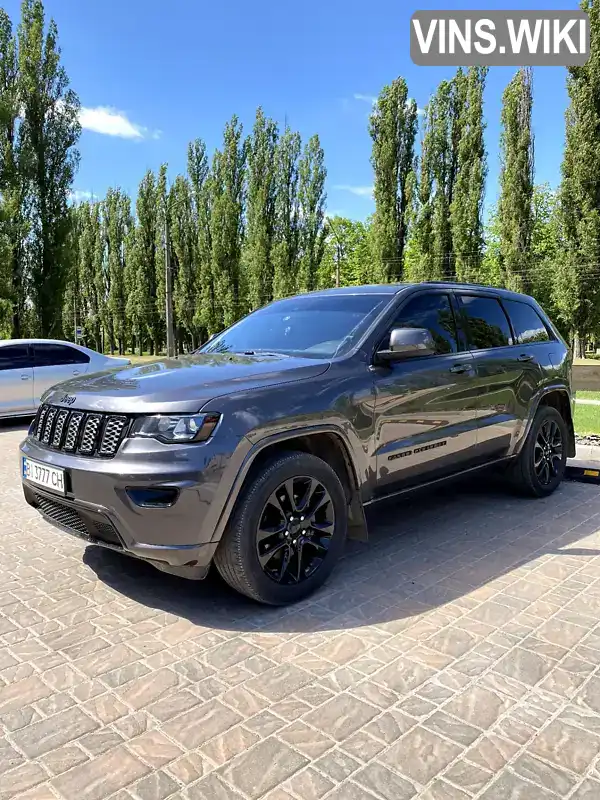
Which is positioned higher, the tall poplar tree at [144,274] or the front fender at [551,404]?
the tall poplar tree at [144,274]

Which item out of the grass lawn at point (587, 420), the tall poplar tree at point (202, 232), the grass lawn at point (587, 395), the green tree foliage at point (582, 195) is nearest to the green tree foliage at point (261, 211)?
the tall poplar tree at point (202, 232)

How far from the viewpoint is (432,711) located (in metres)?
2.40

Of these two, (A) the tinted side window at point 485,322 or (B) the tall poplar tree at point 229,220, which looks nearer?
(A) the tinted side window at point 485,322

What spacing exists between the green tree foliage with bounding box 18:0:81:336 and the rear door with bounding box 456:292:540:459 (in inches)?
807

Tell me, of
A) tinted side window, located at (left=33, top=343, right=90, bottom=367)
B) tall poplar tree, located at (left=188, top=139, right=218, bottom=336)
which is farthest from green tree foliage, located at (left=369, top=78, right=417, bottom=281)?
tinted side window, located at (left=33, top=343, right=90, bottom=367)

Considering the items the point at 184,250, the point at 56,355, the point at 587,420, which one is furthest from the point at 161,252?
the point at 587,420

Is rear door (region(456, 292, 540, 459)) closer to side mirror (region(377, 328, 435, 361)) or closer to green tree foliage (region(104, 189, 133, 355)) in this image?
side mirror (region(377, 328, 435, 361))

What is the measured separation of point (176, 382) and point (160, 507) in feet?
2.18

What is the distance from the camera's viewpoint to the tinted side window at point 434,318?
13.8ft

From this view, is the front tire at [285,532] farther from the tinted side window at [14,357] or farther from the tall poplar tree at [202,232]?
the tall poplar tree at [202,232]

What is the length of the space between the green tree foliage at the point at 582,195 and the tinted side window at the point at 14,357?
2796 centimetres

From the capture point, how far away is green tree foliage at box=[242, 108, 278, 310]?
3975cm

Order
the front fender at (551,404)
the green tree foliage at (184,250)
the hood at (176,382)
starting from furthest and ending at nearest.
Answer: the green tree foliage at (184,250), the front fender at (551,404), the hood at (176,382)

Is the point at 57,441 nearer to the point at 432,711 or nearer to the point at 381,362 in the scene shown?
the point at 381,362
